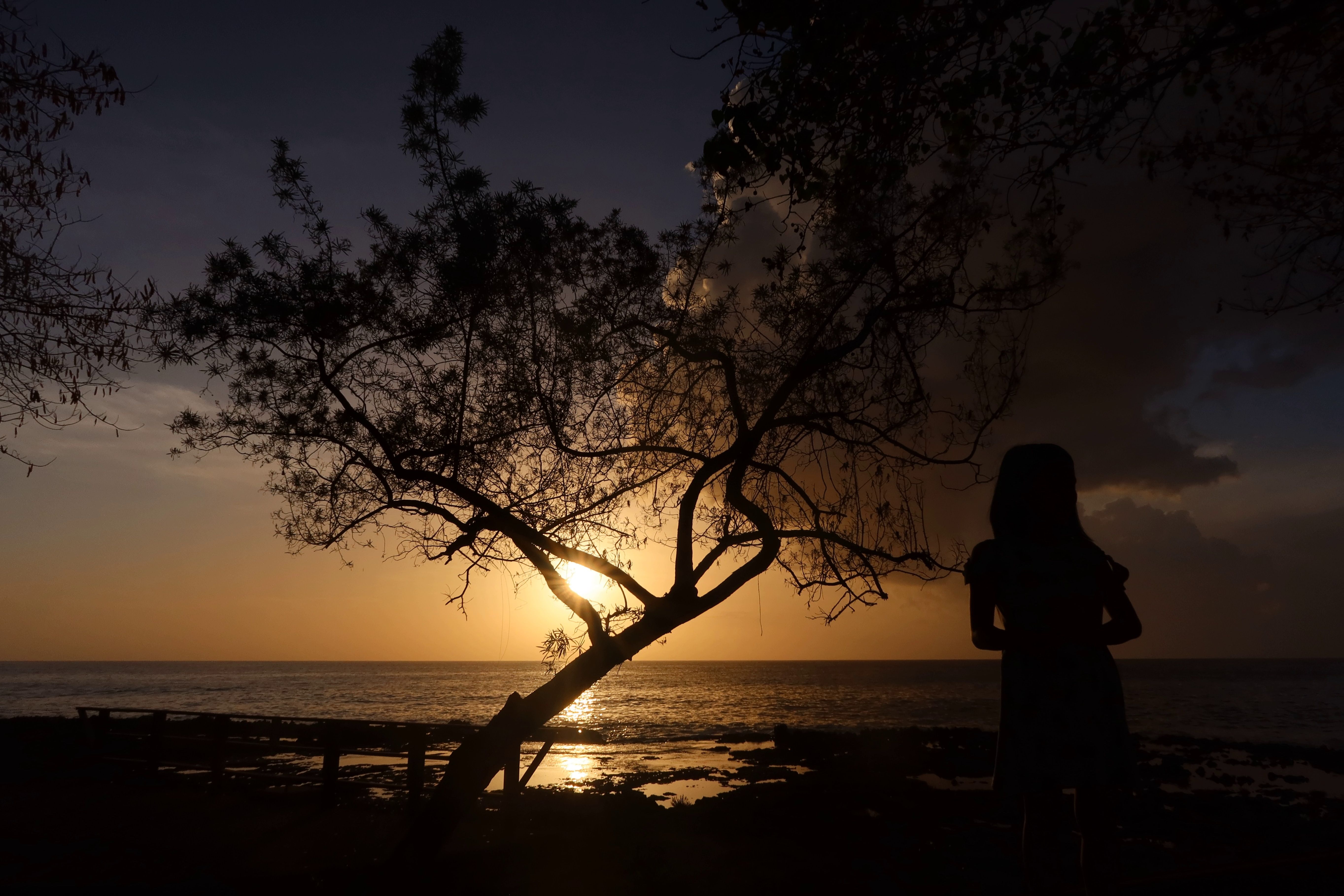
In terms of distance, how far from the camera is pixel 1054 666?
2.83 m

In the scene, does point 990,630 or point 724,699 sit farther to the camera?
point 724,699

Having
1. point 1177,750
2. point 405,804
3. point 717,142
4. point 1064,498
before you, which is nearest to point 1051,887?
point 1064,498

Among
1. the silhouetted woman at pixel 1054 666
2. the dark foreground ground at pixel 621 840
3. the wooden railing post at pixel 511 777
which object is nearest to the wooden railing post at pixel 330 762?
the dark foreground ground at pixel 621 840

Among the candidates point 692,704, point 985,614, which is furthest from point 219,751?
point 692,704

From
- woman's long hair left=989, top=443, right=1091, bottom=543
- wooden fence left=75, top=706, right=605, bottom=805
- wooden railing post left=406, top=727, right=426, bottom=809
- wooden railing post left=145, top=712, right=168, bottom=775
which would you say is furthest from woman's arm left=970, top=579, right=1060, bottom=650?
wooden railing post left=145, top=712, right=168, bottom=775

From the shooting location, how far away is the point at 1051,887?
285 centimetres

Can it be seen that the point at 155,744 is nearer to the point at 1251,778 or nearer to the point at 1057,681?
the point at 1057,681

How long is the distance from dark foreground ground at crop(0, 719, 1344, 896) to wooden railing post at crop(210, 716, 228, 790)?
0.24 meters

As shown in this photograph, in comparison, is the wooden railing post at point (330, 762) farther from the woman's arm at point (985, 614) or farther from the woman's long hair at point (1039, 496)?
the woman's long hair at point (1039, 496)

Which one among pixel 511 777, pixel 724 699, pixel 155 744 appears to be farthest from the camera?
pixel 724 699

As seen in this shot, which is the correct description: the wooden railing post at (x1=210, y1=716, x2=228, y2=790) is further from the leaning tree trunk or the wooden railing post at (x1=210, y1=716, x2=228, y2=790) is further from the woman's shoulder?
the woman's shoulder

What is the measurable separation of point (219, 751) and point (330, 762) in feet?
9.06

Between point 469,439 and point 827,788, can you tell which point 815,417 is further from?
point 827,788

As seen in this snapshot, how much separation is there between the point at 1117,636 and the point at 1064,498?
1.81 feet
